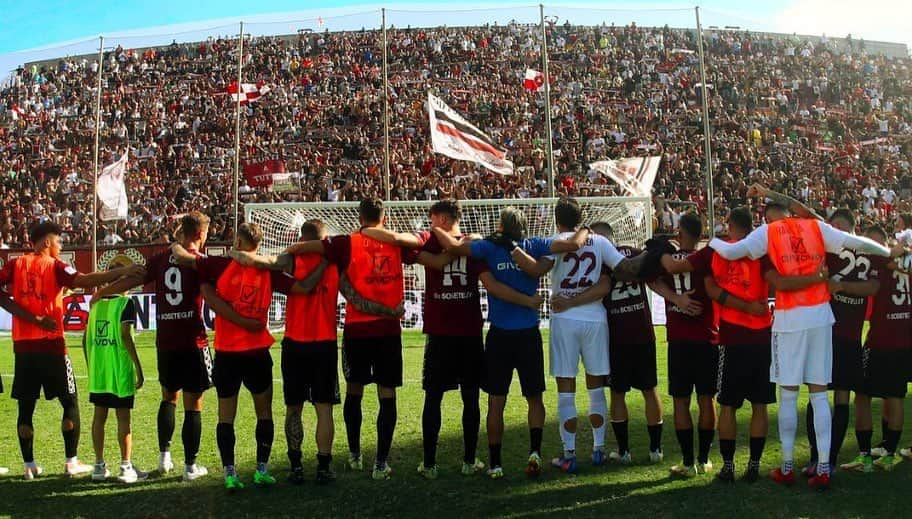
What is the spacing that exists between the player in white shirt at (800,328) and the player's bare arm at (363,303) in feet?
9.32

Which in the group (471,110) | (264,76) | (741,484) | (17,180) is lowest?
(741,484)

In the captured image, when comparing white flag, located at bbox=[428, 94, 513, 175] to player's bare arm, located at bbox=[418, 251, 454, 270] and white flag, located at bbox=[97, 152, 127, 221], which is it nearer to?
white flag, located at bbox=[97, 152, 127, 221]

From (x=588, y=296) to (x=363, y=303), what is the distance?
1973mm

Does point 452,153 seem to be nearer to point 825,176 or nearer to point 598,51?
point 825,176

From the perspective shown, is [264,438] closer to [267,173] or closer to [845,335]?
[845,335]

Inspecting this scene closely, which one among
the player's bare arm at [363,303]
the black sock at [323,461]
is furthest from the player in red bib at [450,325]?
the black sock at [323,461]

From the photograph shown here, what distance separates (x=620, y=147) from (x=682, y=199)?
5.66 meters

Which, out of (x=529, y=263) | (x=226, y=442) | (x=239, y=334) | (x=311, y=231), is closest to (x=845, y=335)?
(x=529, y=263)

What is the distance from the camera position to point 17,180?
3500 cm

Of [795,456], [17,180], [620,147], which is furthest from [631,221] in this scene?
[17,180]

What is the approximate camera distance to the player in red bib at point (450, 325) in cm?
701

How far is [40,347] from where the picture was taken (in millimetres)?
7469

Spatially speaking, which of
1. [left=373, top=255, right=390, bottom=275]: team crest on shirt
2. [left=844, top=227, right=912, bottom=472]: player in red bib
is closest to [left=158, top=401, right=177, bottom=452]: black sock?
[left=373, top=255, right=390, bottom=275]: team crest on shirt

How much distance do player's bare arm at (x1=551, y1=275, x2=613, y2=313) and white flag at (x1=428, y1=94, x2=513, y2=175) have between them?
531 inches
